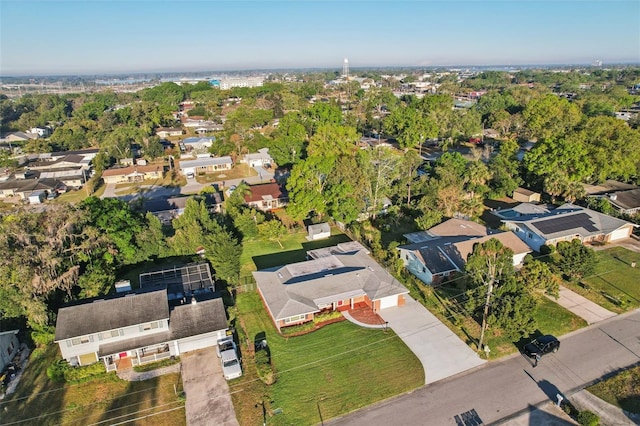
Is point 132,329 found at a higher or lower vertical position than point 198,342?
higher

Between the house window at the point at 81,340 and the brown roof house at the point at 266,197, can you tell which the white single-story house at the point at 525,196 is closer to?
the brown roof house at the point at 266,197

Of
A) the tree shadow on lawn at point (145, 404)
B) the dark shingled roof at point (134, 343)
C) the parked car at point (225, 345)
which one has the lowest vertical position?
the tree shadow on lawn at point (145, 404)

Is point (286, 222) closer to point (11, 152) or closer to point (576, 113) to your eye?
point (576, 113)

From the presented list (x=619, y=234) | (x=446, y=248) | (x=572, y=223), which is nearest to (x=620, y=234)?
(x=619, y=234)

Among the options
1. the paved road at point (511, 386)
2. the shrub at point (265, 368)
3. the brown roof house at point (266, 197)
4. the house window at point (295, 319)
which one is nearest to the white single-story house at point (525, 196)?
the paved road at point (511, 386)

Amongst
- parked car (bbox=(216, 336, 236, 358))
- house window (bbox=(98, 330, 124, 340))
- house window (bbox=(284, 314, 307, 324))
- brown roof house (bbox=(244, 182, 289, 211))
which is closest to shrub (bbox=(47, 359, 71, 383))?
house window (bbox=(98, 330, 124, 340))

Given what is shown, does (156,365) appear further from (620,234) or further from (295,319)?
(620,234)
